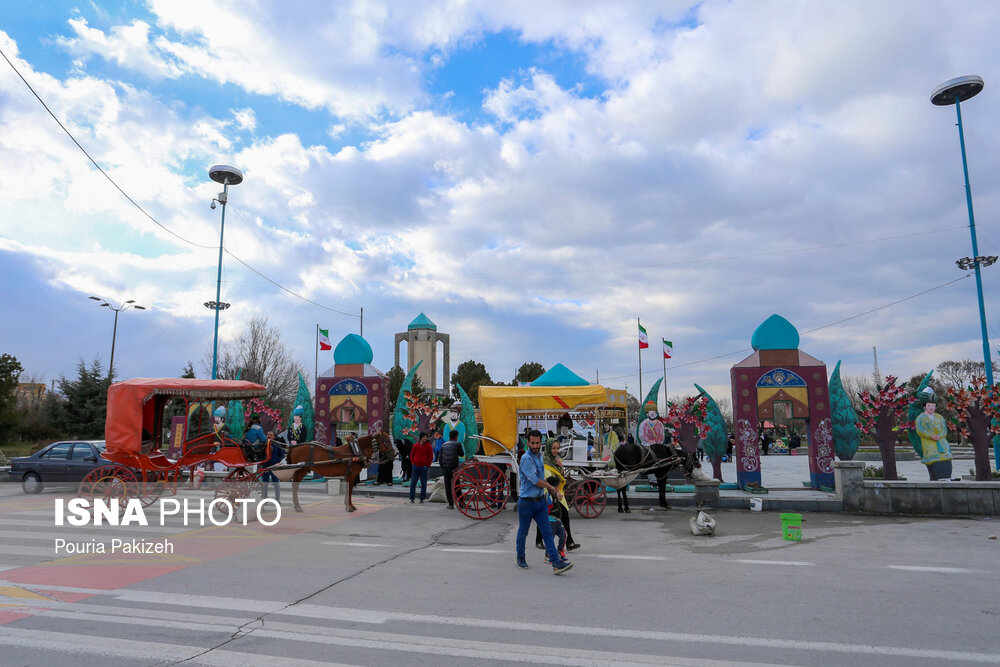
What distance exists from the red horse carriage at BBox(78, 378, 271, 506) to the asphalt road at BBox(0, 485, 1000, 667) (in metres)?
1.61

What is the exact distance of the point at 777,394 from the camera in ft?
56.3

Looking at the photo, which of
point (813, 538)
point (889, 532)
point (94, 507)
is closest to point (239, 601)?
point (94, 507)

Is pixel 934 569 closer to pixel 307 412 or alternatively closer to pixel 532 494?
pixel 532 494

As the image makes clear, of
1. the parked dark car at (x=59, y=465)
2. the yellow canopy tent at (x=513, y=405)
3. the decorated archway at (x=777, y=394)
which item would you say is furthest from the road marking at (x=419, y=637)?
the parked dark car at (x=59, y=465)

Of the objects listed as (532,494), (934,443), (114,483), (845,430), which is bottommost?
(114,483)

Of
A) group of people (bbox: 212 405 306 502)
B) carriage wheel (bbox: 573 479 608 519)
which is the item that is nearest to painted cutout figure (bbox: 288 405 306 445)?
group of people (bbox: 212 405 306 502)

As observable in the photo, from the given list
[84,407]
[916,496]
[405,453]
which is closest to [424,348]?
[84,407]

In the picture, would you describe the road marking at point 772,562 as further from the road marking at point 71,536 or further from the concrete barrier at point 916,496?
the road marking at point 71,536

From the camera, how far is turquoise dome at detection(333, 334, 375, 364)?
21.0 metres

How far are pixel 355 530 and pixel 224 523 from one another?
263 centimetres

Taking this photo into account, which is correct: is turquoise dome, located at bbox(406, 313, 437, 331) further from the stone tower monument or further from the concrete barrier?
the concrete barrier

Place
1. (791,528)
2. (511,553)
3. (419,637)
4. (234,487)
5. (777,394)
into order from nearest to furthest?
1. (419,637)
2. (511,553)
3. (791,528)
4. (234,487)
5. (777,394)

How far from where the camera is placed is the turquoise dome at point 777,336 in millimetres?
17422

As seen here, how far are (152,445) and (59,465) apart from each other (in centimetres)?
645
